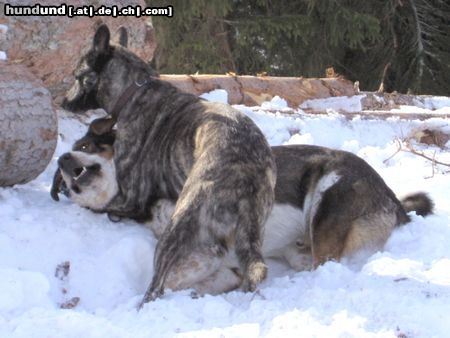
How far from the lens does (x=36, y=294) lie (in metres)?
3.88

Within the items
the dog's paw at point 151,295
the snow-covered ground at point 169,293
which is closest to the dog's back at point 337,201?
→ the snow-covered ground at point 169,293

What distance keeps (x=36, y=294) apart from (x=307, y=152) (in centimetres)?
220

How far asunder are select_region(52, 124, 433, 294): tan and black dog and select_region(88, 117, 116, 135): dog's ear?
34 millimetres

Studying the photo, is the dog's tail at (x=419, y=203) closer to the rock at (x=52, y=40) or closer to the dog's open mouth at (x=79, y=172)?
the dog's open mouth at (x=79, y=172)

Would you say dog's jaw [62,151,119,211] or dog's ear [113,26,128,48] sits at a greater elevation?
dog's ear [113,26,128,48]

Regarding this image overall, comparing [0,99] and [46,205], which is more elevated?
[0,99]

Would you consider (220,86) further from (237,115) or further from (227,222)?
(227,222)

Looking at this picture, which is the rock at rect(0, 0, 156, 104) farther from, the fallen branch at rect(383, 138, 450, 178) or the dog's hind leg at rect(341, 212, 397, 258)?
the dog's hind leg at rect(341, 212, 397, 258)

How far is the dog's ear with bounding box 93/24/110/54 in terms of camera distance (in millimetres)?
5363

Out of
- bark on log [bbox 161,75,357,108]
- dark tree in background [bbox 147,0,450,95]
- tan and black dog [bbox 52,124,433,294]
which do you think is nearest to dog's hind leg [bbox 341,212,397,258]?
tan and black dog [bbox 52,124,433,294]

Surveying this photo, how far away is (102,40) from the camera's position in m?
5.45

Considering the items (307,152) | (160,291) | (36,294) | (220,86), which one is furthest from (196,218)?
(220,86)

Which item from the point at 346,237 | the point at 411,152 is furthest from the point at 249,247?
the point at 411,152

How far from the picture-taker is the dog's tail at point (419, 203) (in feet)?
17.5
